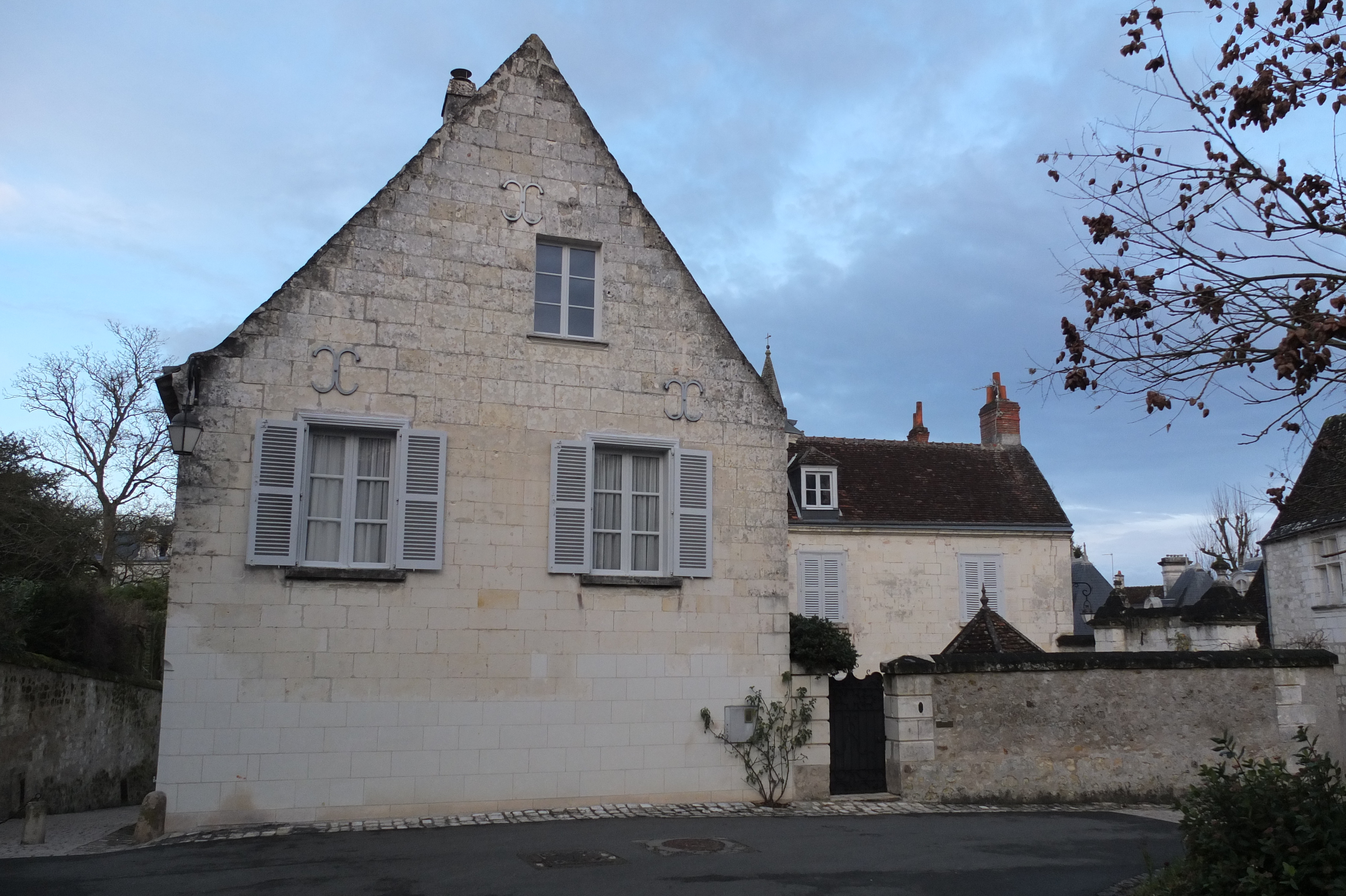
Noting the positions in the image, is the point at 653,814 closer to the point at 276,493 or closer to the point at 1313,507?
the point at 276,493

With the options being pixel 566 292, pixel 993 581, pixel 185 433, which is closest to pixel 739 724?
pixel 566 292

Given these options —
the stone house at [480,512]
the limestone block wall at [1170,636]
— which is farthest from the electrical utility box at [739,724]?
the limestone block wall at [1170,636]

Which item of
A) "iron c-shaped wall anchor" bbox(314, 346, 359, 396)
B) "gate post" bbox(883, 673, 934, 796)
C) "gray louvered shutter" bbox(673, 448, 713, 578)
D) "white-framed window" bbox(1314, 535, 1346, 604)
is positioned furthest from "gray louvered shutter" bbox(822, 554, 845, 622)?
"iron c-shaped wall anchor" bbox(314, 346, 359, 396)

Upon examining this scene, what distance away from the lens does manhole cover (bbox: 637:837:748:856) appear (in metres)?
8.23

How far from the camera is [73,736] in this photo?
43.7ft

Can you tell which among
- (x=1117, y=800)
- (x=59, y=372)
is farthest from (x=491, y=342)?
(x=59, y=372)

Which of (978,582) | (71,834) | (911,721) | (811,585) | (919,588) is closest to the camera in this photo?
(71,834)

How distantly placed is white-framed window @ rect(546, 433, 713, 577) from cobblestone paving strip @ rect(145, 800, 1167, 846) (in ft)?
7.67

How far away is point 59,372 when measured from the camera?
86.6 ft

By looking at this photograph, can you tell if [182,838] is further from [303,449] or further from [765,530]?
[765,530]

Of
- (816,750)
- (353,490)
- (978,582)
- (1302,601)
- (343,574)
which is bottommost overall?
(816,750)

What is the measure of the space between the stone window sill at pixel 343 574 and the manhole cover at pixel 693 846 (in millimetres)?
3397

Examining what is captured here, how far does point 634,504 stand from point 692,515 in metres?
0.63

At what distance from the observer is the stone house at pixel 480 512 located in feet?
31.3
